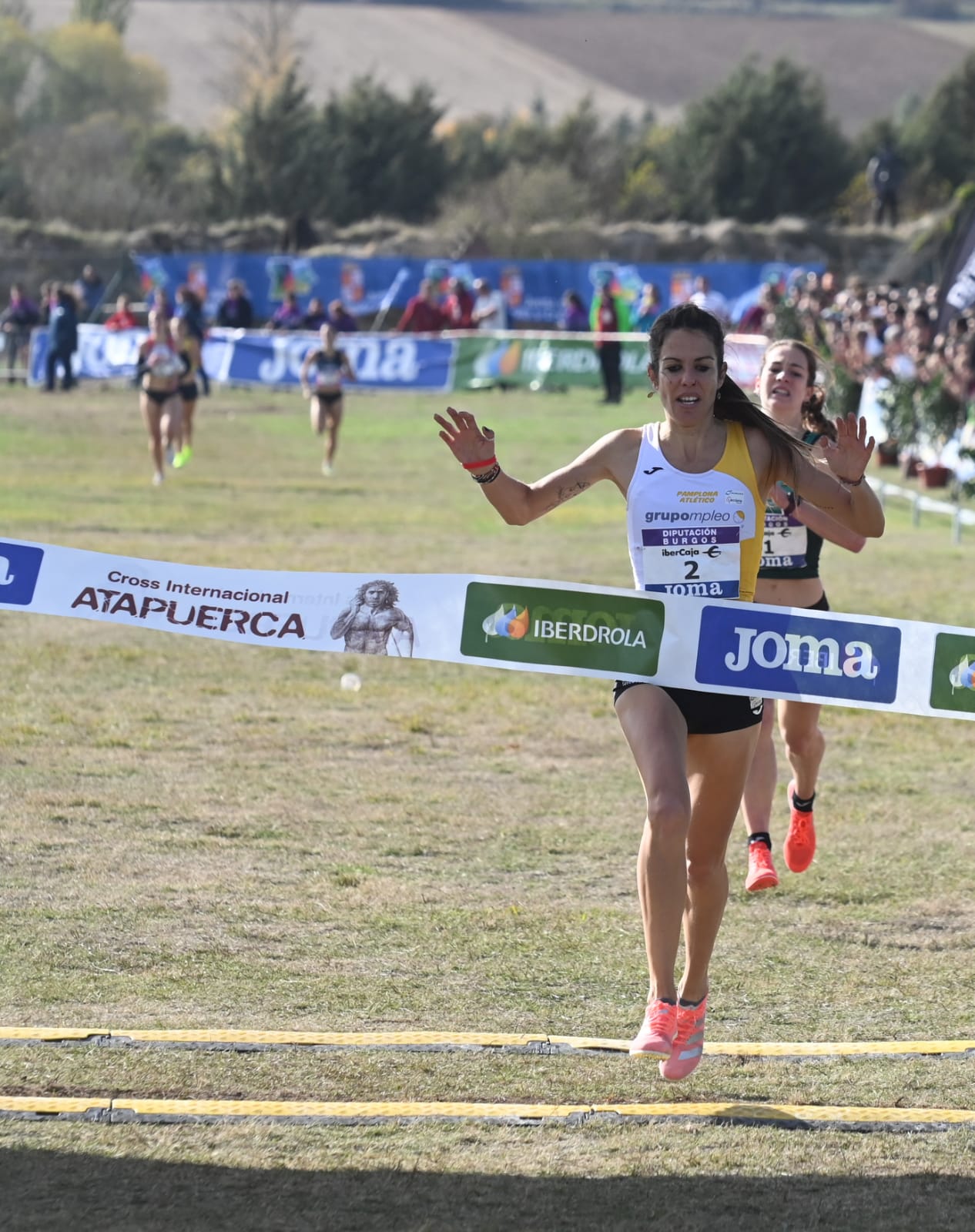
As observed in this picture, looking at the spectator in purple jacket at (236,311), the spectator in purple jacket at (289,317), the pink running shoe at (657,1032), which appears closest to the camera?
the pink running shoe at (657,1032)

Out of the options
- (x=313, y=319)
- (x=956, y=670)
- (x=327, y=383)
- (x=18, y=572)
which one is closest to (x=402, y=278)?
(x=313, y=319)

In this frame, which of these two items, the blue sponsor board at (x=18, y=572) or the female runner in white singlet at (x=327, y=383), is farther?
the female runner in white singlet at (x=327, y=383)

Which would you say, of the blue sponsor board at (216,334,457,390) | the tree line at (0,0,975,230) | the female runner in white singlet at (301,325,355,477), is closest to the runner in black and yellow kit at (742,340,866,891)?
the female runner in white singlet at (301,325,355,477)

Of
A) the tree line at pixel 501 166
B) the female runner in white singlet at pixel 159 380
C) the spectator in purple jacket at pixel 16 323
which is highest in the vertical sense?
the tree line at pixel 501 166

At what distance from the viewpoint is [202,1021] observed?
550 centimetres

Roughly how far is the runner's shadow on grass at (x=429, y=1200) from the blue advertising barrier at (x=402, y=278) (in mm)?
38935

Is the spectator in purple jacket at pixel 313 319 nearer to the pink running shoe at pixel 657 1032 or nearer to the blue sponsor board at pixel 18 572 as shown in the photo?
the blue sponsor board at pixel 18 572

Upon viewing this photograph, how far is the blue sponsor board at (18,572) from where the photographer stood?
5.82 metres

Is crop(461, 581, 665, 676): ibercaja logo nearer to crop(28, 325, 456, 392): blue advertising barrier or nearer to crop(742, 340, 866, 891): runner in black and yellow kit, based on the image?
crop(742, 340, 866, 891): runner in black and yellow kit

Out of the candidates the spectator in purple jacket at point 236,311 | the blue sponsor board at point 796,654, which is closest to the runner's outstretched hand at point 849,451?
the blue sponsor board at point 796,654

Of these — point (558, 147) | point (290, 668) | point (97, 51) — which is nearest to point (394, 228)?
point (558, 147)

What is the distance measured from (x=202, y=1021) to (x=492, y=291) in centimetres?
3770

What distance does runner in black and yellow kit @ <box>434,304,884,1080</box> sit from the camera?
16.4 ft

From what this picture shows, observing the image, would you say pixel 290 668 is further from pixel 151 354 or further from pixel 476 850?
pixel 151 354
